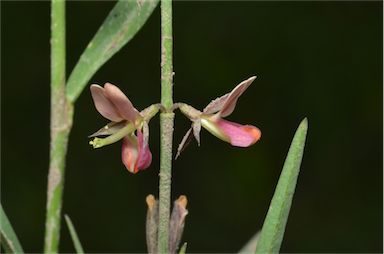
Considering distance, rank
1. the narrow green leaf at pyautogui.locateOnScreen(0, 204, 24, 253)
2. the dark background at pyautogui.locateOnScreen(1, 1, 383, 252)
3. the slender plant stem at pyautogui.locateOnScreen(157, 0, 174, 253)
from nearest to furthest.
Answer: the slender plant stem at pyautogui.locateOnScreen(157, 0, 174, 253) < the narrow green leaf at pyautogui.locateOnScreen(0, 204, 24, 253) < the dark background at pyautogui.locateOnScreen(1, 1, 383, 252)

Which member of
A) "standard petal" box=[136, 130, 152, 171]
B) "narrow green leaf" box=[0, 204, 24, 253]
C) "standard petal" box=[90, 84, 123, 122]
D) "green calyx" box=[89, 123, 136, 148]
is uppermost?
"standard petal" box=[90, 84, 123, 122]

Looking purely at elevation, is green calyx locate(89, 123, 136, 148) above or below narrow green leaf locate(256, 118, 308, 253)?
above

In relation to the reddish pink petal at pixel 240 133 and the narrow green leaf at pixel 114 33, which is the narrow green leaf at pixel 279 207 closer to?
the reddish pink petal at pixel 240 133

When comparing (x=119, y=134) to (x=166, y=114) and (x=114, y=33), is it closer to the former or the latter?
(x=166, y=114)

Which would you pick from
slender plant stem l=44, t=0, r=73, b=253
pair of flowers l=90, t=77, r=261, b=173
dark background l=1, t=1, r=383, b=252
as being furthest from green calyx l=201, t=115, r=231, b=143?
dark background l=1, t=1, r=383, b=252

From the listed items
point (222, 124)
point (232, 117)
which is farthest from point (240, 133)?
point (232, 117)

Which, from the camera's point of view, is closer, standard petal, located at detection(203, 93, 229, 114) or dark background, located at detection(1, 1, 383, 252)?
standard petal, located at detection(203, 93, 229, 114)

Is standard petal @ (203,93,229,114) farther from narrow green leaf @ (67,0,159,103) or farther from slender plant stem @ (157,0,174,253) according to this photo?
narrow green leaf @ (67,0,159,103)
